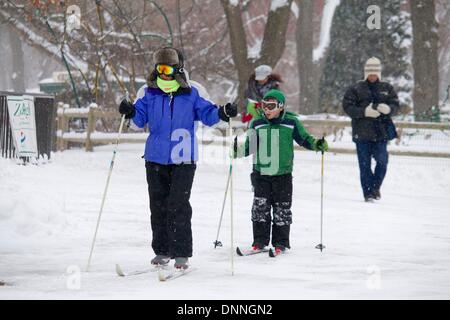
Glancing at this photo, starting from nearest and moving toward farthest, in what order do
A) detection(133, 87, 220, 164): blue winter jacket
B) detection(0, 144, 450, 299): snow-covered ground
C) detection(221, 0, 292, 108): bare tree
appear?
detection(0, 144, 450, 299): snow-covered ground
detection(133, 87, 220, 164): blue winter jacket
detection(221, 0, 292, 108): bare tree

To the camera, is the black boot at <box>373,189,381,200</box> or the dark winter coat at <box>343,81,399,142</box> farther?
the black boot at <box>373,189,381,200</box>

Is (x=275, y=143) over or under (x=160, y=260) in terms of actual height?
over

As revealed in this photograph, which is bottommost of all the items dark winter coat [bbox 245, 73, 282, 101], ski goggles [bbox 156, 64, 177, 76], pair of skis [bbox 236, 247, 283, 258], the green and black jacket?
pair of skis [bbox 236, 247, 283, 258]

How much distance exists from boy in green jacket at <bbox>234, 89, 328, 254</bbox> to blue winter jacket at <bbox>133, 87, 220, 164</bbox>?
114 centimetres

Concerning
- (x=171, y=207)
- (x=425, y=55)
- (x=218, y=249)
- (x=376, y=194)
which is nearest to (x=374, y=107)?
(x=376, y=194)

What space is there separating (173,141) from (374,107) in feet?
21.7

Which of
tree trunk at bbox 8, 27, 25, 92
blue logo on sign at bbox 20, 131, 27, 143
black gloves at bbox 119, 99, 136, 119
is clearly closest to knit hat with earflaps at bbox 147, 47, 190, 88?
black gloves at bbox 119, 99, 136, 119

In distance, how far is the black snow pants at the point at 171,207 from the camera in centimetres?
762

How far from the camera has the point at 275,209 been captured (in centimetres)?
884

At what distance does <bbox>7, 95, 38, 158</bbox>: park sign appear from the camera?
16.8 meters

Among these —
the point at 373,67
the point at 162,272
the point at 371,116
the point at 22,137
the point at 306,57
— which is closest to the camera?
the point at 162,272

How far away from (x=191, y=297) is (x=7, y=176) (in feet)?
25.0

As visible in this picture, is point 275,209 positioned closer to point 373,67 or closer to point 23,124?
point 373,67

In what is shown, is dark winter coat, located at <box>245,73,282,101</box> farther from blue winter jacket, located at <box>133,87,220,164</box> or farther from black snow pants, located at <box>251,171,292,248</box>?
blue winter jacket, located at <box>133,87,220,164</box>
